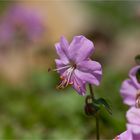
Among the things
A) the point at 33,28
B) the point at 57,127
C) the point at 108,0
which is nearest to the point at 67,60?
the point at 57,127

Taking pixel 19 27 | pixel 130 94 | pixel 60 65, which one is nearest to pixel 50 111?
pixel 19 27

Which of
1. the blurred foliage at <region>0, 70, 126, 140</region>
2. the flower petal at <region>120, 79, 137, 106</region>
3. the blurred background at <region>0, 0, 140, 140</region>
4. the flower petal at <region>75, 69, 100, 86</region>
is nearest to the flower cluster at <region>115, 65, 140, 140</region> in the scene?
the flower petal at <region>120, 79, 137, 106</region>

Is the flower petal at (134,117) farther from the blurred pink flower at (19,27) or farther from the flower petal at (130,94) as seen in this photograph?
the blurred pink flower at (19,27)

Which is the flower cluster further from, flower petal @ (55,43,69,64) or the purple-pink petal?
flower petal @ (55,43,69,64)

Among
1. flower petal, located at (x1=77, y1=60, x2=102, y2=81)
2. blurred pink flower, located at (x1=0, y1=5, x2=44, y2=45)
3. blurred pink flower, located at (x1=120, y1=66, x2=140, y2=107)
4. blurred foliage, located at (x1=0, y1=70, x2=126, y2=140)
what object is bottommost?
blurred foliage, located at (x1=0, y1=70, x2=126, y2=140)

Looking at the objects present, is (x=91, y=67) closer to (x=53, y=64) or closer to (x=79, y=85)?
(x=79, y=85)
